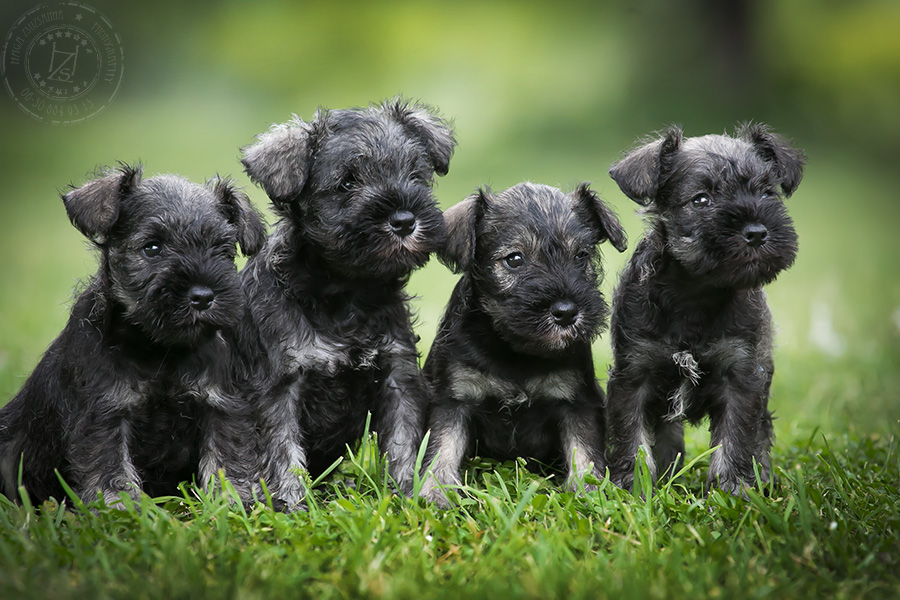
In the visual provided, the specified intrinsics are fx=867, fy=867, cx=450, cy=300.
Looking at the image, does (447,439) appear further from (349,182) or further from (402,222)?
(349,182)

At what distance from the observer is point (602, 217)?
16.9 feet

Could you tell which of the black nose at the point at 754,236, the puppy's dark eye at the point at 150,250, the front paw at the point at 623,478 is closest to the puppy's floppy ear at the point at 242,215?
the puppy's dark eye at the point at 150,250

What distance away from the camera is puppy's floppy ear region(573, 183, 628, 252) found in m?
5.13

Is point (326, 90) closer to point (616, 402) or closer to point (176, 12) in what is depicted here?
point (176, 12)

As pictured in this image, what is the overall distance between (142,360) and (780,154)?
3.85 metres

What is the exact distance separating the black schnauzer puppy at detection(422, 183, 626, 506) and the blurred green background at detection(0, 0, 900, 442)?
11.0 meters

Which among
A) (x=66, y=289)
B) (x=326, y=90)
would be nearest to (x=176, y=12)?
(x=326, y=90)

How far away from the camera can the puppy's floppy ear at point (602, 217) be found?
5129 mm

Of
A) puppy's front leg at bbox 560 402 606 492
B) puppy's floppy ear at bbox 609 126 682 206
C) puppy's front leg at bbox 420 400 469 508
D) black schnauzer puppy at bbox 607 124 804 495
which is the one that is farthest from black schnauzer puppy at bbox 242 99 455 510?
black schnauzer puppy at bbox 607 124 804 495

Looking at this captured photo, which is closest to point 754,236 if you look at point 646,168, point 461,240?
point 646,168

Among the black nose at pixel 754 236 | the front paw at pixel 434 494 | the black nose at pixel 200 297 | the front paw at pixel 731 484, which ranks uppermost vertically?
the black nose at pixel 754 236

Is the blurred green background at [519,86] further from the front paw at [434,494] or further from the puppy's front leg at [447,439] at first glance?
the front paw at [434,494]

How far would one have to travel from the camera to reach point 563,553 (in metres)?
3.89

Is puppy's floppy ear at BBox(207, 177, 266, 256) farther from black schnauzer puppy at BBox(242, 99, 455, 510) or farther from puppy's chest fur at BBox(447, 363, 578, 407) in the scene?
puppy's chest fur at BBox(447, 363, 578, 407)
